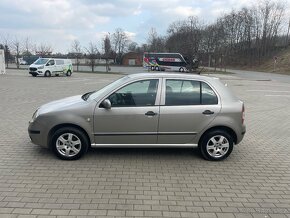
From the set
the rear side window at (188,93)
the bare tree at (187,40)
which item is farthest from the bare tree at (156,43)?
the rear side window at (188,93)

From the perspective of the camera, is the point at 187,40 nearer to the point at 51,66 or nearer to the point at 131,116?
the point at 51,66

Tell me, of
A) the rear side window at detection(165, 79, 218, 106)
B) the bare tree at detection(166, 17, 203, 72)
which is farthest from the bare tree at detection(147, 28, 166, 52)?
the rear side window at detection(165, 79, 218, 106)

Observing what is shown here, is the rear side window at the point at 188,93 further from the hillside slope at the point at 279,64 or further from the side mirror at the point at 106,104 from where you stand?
the hillside slope at the point at 279,64

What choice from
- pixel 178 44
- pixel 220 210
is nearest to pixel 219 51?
pixel 178 44

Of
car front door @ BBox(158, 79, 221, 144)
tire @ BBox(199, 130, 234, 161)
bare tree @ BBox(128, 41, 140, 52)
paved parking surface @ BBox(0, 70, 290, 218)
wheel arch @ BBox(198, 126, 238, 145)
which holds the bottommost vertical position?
paved parking surface @ BBox(0, 70, 290, 218)

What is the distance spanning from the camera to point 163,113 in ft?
15.9

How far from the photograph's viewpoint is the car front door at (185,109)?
192 inches

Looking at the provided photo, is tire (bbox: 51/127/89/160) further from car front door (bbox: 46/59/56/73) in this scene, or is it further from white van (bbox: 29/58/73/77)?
car front door (bbox: 46/59/56/73)

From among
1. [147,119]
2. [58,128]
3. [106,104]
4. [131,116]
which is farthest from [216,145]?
[58,128]

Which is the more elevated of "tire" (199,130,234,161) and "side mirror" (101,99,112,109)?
"side mirror" (101,99,112,109)

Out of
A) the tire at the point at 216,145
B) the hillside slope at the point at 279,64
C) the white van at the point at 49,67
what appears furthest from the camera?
the hillside slope at the point at 279,64

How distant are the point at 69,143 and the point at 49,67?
24.8 meters

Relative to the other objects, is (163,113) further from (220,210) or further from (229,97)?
(220,210)

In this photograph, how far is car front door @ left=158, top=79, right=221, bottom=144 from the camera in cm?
487
